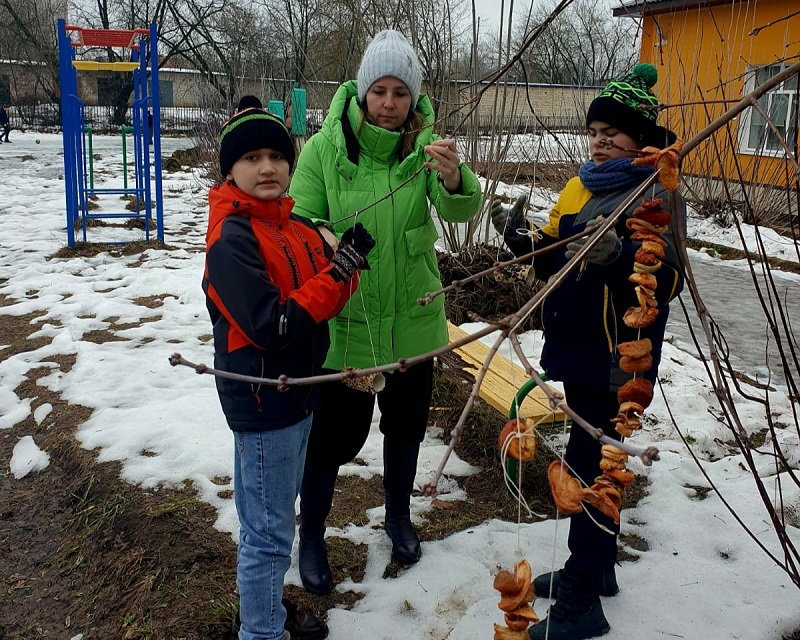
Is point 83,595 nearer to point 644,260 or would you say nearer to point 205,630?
point 205,630

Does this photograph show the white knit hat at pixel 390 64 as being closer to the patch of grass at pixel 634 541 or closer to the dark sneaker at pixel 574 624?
the dark sneaker at pixel 574 624

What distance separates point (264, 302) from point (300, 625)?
1149mm

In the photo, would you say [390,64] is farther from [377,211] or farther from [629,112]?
[629,112]

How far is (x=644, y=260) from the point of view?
1.23m

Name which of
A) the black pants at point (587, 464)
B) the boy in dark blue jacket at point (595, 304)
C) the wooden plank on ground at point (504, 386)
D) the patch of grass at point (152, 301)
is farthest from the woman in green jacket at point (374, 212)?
the patch of grass at point (152, 301)

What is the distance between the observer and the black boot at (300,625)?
7.50 feet

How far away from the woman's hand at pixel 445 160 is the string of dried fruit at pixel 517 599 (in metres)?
1.47

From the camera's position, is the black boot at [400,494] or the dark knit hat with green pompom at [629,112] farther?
the black boot at [400,494]

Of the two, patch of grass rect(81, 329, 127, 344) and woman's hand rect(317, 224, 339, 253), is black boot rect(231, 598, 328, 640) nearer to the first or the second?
woman's hand rect(317, 224, 339, 253)

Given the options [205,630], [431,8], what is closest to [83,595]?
[205,630]

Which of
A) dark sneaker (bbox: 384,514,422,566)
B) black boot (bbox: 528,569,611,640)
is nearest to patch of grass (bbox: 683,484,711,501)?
black boot (bbox: 528,569,611,640)

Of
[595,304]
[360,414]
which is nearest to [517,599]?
[595,304]

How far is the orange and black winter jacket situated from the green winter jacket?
40cm

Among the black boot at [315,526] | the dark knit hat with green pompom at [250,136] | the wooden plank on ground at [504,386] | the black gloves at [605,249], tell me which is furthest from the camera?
the wooden plank on ground at [504,386]
